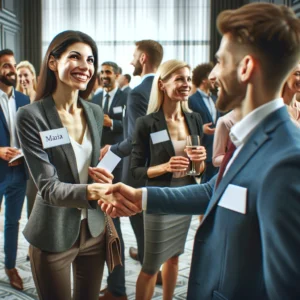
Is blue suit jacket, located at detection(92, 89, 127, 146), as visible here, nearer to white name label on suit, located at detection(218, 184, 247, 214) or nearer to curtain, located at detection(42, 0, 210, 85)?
white name label on suit, located at detection(218, 184, 247, 214)

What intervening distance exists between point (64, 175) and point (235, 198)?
953 mm

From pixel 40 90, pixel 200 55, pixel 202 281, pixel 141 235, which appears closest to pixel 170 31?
pixel 200 55

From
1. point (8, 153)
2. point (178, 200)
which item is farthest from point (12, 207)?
point (178, 200)

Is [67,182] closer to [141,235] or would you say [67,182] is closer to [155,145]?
[155,145]

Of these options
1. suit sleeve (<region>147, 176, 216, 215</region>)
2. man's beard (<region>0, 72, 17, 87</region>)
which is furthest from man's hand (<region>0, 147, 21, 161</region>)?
suit sleeve (<region>147, 176, 216, 215</region>)

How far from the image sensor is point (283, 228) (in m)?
0.93

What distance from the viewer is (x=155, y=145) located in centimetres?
259

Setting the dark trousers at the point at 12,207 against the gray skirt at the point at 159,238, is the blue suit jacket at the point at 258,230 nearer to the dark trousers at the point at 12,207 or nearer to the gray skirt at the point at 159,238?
the gray skirt at the point at 159,238

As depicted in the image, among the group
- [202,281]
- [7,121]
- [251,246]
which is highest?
[7,121]

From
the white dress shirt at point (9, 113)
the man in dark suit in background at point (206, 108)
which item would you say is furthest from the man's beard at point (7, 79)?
the man in dark suit in background at point (206, 108)

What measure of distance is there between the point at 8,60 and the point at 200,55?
7.39 metres

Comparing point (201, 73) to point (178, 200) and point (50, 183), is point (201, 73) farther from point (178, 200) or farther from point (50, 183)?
point (178, 200)

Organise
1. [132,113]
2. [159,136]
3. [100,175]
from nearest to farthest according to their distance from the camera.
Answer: [100,175], [159,136], [132,113]

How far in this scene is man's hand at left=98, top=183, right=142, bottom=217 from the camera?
61.7 inches
